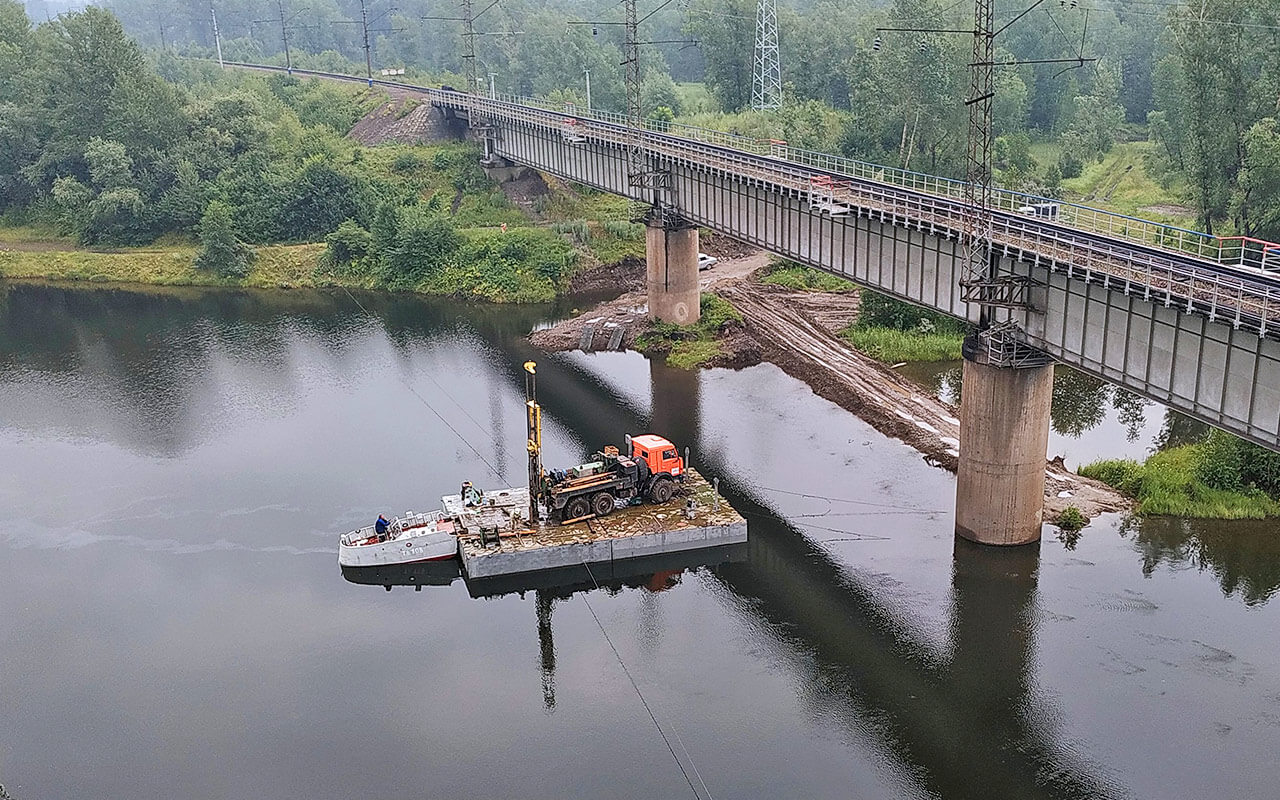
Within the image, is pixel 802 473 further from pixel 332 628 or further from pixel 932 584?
pixel 332 628

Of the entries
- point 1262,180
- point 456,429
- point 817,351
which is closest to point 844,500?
point 456,429

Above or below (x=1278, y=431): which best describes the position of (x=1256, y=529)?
below

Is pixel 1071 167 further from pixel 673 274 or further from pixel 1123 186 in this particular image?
pixel 673 274

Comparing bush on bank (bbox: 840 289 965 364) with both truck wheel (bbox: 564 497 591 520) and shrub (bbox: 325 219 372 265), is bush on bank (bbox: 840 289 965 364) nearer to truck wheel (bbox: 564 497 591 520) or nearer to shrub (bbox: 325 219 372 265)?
truck wheel (bbox: 564 497 591 520)

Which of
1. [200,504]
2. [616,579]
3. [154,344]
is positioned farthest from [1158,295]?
[154,344]

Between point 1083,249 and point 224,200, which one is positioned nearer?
point 1083,249

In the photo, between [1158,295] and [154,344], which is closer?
[1158,295]

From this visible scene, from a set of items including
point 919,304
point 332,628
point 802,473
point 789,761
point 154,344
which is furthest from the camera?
point 154,344
